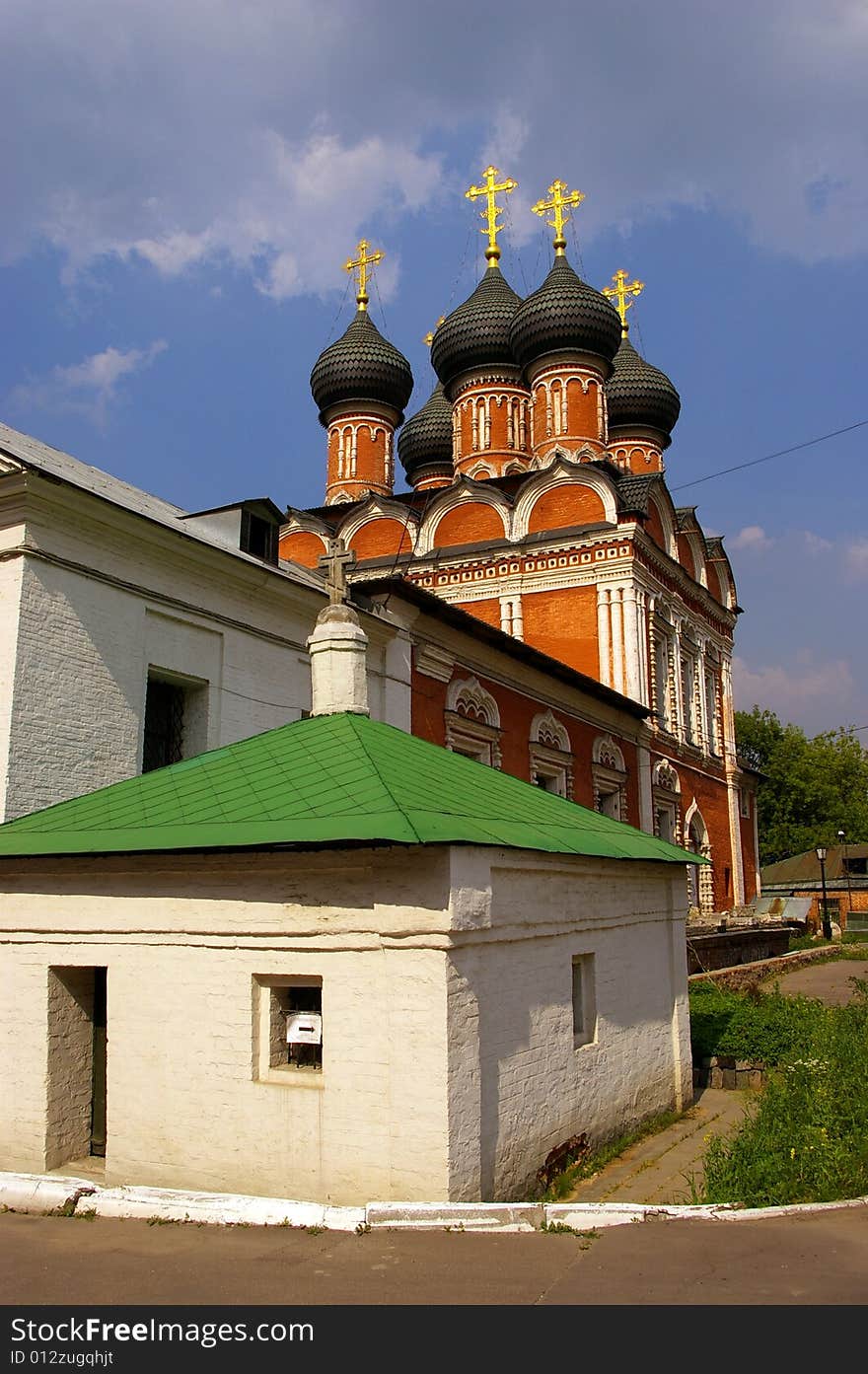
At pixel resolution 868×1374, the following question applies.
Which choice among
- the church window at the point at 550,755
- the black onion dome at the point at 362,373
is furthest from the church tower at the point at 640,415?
the church window at the point at 550,755

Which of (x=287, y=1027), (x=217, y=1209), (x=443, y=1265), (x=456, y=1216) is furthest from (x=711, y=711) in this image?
(x=443, y=1265)

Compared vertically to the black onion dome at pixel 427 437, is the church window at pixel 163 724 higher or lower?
lower

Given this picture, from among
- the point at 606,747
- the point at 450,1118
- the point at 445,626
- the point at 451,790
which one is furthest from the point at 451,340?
the point at 450,1118

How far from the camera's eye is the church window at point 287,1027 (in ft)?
20.8

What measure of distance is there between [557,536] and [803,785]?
33780 millimetres

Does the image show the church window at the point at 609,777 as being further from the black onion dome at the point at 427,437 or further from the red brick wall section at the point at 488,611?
the black onion dome at the point at 427,437

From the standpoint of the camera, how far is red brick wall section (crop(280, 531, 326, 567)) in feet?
90.7

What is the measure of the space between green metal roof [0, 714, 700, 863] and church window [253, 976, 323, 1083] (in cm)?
86

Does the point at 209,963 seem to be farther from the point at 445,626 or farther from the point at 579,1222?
the point at 445,626

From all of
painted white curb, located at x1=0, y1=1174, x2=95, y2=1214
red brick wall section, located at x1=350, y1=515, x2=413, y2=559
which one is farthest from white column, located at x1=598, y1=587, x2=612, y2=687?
A: painted white curb, located at x1=0, y1=1174, x2=95, y2=1214

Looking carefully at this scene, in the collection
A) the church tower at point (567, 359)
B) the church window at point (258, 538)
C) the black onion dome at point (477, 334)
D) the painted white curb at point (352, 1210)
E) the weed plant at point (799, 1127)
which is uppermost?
the black onion dome at point (477, 334)

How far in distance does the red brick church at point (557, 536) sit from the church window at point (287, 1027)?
960cm

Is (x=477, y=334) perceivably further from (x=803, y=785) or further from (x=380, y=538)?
(x=803, y=785)

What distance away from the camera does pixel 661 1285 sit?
4.56 meters
